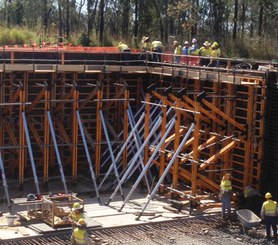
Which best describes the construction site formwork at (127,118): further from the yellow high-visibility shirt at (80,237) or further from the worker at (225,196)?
the yellow high-visibility shirt at (80,237)

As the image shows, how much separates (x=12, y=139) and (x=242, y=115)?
314 inches

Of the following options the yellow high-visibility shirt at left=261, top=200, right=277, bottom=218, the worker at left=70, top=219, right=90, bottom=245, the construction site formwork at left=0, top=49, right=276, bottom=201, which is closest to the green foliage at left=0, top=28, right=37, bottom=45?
the construction site formwork at left=0, top=49, right=276, bottom=201

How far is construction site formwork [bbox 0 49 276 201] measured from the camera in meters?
20.2

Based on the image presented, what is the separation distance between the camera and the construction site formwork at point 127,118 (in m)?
20.2

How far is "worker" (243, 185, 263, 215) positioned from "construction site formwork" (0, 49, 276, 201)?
0.77 metres

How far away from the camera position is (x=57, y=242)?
16297 mm

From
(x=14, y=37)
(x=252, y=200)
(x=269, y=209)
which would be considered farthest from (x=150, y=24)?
(x=269, y=209)

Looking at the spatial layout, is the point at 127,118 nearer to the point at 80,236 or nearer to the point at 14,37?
the point at 80,236

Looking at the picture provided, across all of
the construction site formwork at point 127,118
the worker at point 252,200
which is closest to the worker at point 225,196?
the worker at point 252,200

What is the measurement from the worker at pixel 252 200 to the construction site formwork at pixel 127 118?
77cm

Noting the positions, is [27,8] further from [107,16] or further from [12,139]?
[12,139]

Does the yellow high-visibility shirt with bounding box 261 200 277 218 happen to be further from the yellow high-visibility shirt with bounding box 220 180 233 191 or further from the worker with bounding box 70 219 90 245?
the worker with bounding box 70 219 90 245

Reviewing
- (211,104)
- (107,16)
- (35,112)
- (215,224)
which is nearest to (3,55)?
(35,112)

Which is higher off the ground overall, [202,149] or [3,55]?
[3,55]
